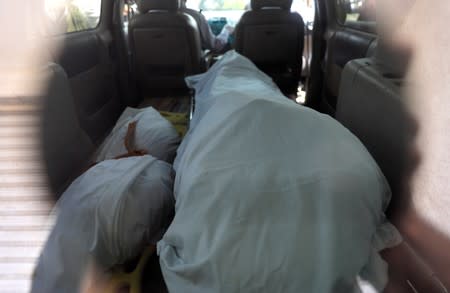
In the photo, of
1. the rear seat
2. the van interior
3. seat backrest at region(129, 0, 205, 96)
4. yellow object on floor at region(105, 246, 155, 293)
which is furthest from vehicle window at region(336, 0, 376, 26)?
yellow object on floor at region(105, 246, 155, 293)

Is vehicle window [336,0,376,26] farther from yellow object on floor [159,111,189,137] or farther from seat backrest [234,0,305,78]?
yellow object on floor [159,111,189,137]

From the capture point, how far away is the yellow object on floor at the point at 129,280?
2.83 ft

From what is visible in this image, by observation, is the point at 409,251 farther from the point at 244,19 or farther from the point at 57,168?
the point at 244,19

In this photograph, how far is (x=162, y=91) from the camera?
2.82m

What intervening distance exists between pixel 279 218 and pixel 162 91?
241cm

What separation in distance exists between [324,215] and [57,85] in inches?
27.3

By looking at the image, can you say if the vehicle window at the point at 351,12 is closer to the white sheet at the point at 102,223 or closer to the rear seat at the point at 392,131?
the rear seat at the point at 392,131

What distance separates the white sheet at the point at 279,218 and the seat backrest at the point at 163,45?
→ 2122 mm

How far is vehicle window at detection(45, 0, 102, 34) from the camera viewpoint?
4.66ft

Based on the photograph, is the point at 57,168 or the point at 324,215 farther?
the point at 57,168

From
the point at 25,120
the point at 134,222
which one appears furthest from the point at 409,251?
the point at 25,120

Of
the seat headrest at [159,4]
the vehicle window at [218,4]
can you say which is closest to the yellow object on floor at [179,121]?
the seat headrest at [159,4]

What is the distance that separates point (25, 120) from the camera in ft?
2.23

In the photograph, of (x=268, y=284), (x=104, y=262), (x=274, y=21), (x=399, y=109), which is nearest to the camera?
(x=268, y=284)
